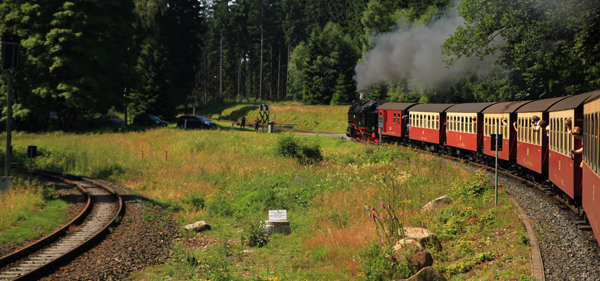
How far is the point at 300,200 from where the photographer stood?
18500mm

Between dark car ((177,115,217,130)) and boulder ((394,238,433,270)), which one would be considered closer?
boulder ((394,238,433,270))

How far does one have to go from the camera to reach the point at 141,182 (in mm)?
22781

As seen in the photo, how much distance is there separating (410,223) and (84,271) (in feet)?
27.5

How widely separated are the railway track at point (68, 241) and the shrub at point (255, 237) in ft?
13.7

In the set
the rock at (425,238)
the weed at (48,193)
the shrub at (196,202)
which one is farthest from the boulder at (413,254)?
Result: the weed at (48,193)

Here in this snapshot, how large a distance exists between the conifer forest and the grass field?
22.3 ft

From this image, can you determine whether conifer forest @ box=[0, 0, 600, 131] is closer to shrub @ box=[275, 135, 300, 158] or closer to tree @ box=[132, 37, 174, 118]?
tree @ box=[132, 37, 174, 118]

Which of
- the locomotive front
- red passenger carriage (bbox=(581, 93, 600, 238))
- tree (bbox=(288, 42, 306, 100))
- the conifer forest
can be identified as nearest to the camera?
red passenger carriage (bbox=(581, 93, 600, 238))

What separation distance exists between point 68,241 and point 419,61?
150ft

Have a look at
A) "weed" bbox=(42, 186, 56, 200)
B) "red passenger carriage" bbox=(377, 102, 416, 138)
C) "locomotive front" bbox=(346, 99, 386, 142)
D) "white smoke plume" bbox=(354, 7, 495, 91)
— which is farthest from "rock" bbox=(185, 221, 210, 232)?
"white smoke plume" bbox=(354, 7, 495, 91)

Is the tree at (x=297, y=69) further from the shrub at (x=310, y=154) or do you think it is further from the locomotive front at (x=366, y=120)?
the shrub at (x=310, y=154)

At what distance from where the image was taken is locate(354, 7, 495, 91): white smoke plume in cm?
→ 4922

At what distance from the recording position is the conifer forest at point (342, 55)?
891 inches

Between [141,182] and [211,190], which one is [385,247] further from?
[141,182]
